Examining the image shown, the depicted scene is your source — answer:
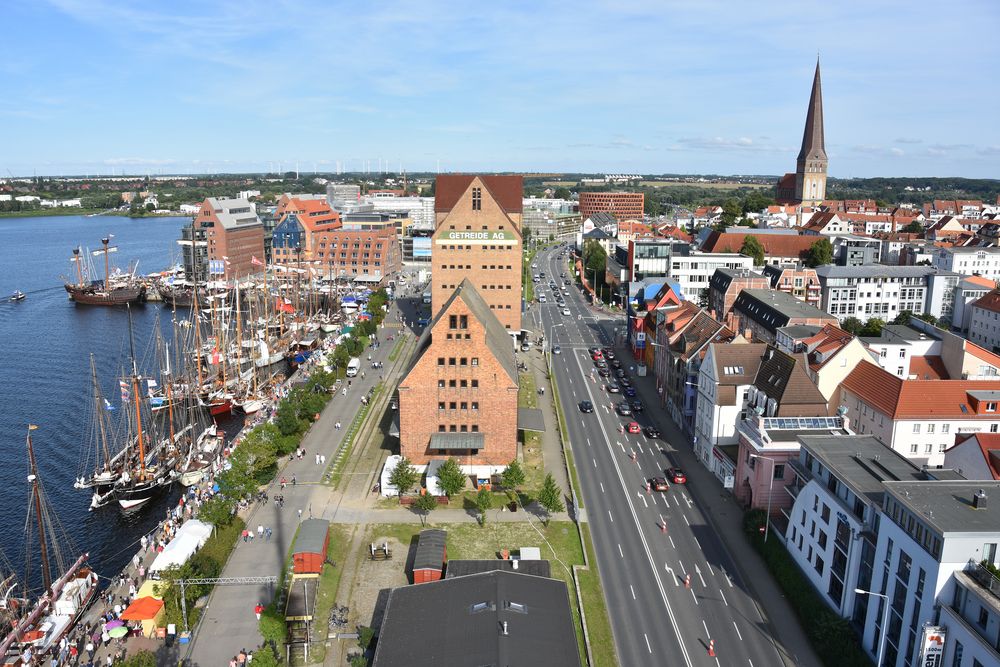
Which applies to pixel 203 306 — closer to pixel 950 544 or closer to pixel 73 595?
pixel 73 595

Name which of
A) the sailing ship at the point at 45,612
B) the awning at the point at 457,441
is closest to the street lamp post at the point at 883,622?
the awning at the point at 457,441

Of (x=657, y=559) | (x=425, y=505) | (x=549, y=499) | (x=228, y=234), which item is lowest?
(x=657, y=559)

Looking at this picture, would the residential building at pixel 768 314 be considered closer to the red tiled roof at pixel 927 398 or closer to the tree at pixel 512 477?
the red tiled roof at pixel 927 398

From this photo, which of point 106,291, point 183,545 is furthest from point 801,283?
point 106,291

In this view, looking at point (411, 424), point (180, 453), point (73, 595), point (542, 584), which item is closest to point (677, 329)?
point (411, 424)

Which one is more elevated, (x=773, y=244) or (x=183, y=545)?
(x=773, y=244)

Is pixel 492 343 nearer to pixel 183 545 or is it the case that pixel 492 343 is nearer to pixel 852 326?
pixel 183 545
